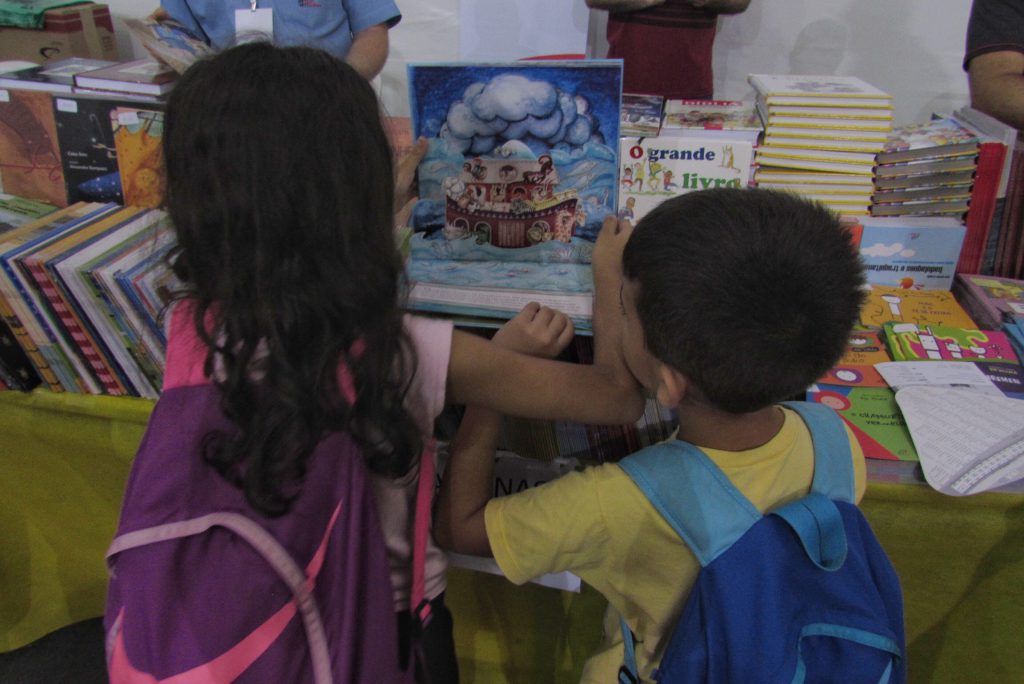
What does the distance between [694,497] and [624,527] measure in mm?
86

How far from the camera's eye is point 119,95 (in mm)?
1353

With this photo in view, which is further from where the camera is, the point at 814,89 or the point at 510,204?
the point at 814,89

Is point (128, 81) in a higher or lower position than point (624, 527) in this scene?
higher

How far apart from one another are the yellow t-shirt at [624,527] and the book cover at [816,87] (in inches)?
32.8

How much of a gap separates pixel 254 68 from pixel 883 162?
126 centimetres

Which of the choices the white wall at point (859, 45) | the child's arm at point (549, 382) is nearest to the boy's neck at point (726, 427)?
the child's arm at point (549, 382)

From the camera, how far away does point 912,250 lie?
4.42 feet

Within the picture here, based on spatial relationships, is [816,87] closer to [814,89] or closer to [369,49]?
[814,89]

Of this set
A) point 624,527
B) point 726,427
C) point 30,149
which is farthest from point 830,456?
point 30,149

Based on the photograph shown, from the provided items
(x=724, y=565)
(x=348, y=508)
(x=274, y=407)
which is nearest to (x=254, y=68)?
(x=274, y=407)

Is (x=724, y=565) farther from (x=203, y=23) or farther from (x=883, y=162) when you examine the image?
(x=203, y=23)

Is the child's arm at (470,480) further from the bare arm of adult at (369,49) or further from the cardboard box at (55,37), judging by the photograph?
the cardboard box at (55,37)

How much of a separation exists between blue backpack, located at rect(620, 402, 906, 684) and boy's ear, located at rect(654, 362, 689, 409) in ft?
0.25

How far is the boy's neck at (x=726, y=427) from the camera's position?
79cm
